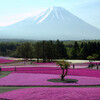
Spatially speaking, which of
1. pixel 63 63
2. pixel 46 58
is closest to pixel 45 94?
pixel 63 63

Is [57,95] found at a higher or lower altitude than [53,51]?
lower

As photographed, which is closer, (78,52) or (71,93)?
(71,93)

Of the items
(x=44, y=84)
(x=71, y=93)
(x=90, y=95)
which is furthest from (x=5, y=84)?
(x=90, y=95)

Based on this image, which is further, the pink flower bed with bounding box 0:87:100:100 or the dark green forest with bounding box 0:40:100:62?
the dark green forest with bounding box 0:40:100:62

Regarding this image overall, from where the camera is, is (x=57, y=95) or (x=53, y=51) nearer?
(x=57, y=95)

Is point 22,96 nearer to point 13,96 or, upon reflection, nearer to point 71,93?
point 13,96

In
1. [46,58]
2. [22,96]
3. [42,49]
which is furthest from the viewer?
[46,58]

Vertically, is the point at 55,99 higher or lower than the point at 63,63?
lower

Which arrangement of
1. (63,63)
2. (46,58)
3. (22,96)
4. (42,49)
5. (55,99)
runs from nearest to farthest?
(55,99)
(22,96)
(63,63)
(42,49)
(46,58)

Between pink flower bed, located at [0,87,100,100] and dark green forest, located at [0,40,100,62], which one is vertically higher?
dark green forest, located at [0,40,100,62]

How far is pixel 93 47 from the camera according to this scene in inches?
3730

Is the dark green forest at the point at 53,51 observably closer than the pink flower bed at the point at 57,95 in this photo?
No

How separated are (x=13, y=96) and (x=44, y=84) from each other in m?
7.61

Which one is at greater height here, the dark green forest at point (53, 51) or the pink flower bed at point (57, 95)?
the dark green forest at point (53, 51)
